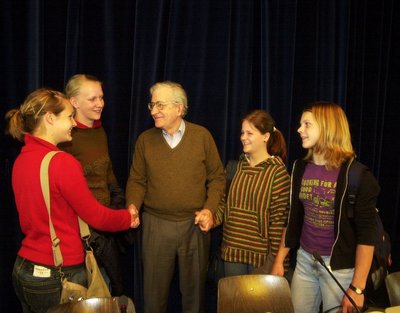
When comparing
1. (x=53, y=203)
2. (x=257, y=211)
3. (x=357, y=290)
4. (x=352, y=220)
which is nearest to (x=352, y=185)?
(x=352, y=220)

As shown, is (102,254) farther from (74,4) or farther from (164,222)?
(74,4)

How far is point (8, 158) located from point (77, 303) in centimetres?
155

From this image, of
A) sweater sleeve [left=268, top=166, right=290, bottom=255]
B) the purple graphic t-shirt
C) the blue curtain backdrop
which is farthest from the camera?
the blue curtain backdrop

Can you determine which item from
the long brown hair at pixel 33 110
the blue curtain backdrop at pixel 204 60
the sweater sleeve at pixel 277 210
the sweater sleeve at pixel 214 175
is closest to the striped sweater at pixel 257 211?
the sweater sleeve at pixel 277 210

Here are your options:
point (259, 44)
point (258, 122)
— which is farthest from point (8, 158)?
point (259, 44)

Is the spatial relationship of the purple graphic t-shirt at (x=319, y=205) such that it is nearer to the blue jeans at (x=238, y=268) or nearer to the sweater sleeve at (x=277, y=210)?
the sweater sleeve at (x=277, y=210)

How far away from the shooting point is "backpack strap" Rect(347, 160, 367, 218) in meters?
1.93

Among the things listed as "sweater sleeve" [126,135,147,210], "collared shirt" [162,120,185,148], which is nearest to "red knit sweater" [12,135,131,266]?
"sweater sleeve" [126,135,147,210]

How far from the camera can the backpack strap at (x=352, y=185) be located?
6.34 ft

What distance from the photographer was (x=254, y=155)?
2.47 m

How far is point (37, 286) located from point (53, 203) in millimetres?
387

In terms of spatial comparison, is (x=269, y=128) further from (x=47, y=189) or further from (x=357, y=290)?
(x=47, y=189)

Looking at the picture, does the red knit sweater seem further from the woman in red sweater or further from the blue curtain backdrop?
the blue curtain backdrop

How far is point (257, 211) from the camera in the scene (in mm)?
2393
